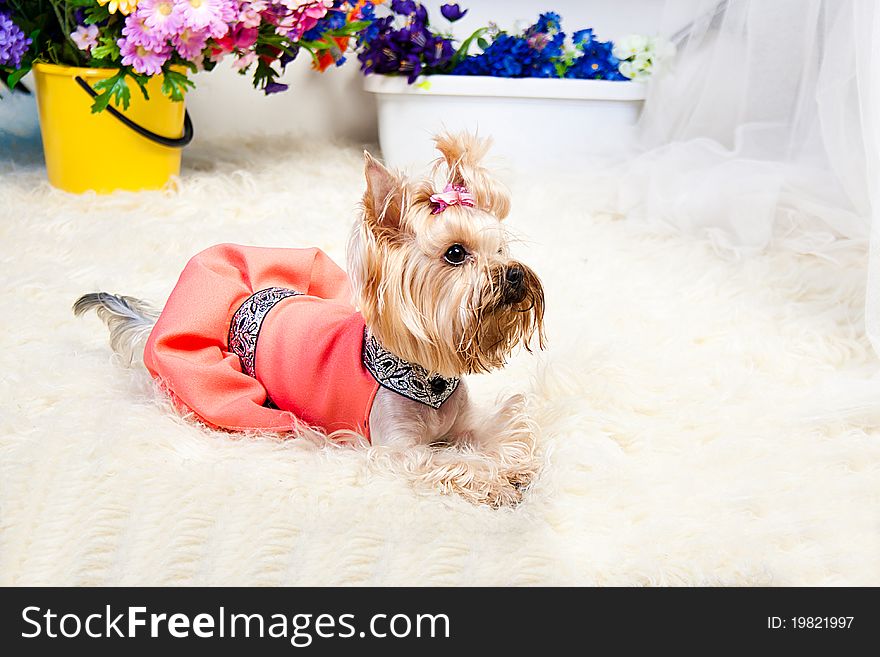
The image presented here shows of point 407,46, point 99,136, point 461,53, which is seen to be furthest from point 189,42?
point 461,53

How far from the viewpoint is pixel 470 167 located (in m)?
0.94

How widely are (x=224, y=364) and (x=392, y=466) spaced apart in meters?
0.27

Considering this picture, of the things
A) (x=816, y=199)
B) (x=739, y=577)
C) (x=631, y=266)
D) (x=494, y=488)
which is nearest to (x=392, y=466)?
(x=494, y=488)

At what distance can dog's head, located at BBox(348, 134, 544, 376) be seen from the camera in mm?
898

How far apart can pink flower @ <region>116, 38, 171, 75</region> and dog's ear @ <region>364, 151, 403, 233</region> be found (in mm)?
1091

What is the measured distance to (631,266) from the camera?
68.4 inches

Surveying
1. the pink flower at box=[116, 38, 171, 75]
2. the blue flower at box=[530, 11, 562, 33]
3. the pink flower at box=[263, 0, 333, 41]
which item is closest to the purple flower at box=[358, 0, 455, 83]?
the blue flower at box=[530, 11, 562, 33]

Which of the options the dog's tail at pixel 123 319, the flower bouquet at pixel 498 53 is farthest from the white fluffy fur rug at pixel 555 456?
the flower bouquet at pixel 498 53

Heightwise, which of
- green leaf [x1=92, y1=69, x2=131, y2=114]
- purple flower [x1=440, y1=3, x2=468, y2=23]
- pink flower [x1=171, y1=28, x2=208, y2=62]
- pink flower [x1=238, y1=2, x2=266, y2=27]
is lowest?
green leaf [x1=92, y1=69, x2=131, y2=114]

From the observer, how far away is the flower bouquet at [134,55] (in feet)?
5.80

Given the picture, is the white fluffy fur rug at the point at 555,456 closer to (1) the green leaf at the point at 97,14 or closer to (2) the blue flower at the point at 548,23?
(1) the green leaf at the point at 97,14

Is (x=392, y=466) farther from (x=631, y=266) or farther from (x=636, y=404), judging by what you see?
(x=631, y=266)

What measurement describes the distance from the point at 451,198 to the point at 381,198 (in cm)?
7

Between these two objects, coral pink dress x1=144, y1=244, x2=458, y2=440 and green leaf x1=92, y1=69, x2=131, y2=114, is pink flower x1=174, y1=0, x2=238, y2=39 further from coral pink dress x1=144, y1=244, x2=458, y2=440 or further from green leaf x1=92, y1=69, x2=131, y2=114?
coral pink dress x1=144, y1=244, x2=458, y2=440
